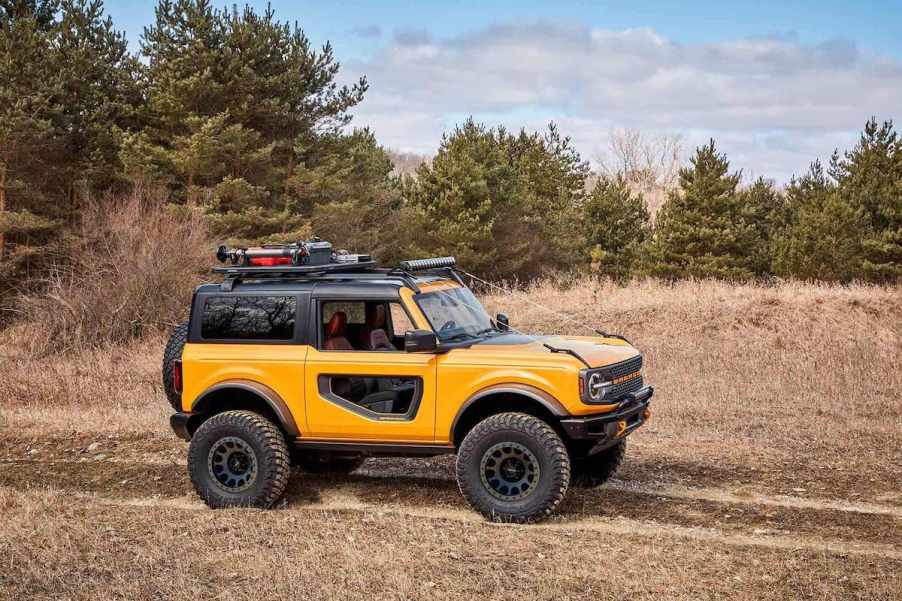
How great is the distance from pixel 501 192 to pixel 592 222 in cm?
612

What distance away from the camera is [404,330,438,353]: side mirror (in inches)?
294

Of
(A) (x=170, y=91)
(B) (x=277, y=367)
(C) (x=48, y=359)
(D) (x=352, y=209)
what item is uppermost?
(A) (x=170, y=91)

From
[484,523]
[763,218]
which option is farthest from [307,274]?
[763,218]

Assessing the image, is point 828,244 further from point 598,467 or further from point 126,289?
point 598,467

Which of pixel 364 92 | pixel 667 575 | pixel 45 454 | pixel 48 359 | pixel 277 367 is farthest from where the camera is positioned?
pixel 364 92

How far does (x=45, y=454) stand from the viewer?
10.9 meters

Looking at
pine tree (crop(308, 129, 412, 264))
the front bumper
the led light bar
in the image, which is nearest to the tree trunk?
pine tree (crop(308, 129, 412, 264))

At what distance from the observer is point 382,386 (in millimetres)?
8188

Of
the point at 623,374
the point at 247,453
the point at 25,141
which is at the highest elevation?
the point at 25,141

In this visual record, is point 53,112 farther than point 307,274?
Yes

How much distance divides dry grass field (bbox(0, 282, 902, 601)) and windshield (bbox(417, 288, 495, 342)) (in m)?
1.54

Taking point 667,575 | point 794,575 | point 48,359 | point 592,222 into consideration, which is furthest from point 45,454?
point 592,222

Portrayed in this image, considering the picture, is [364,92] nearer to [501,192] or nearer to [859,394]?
[501,192]

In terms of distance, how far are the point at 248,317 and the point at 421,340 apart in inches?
71.1
